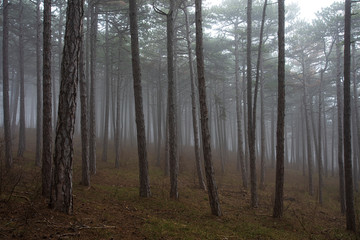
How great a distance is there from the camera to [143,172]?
31.0 ft

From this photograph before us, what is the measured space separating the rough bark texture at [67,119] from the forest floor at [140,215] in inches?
16.5

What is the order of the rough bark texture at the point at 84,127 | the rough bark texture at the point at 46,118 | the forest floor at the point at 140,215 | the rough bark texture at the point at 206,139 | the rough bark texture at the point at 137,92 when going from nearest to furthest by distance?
the forest floor at the point at 140,215 → the rough bark texture at the point at 46,118 → the rough bark texture at the point at 206,139 → the rough bark texture at the point at 137,92 → the rough bark texture at the point at 84,127

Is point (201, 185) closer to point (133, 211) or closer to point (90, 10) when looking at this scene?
point (133, 211)

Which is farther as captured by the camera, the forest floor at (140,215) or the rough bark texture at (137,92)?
the rough bark texture at (137,92)

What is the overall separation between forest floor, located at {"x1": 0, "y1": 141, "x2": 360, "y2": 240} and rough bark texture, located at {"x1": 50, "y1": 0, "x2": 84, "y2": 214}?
42 cm

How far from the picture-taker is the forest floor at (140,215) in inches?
200

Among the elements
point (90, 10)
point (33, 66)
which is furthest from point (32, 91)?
point (90, 10)

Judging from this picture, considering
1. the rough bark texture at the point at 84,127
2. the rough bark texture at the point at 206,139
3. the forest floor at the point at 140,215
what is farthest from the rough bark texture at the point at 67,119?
the rough bark texture at the point at 84,127

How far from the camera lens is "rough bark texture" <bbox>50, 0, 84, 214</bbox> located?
555 centimetres

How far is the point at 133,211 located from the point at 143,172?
6.52 feet

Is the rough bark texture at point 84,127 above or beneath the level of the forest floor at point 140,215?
above

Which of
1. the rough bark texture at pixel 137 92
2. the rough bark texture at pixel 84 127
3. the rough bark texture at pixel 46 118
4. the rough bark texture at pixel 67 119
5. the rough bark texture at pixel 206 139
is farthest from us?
the rough bark texture at pixel 84 127

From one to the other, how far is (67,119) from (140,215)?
3.79m

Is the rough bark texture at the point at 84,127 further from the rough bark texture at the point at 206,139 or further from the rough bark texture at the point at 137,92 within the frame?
the rough bark texture at the point at 206,139
